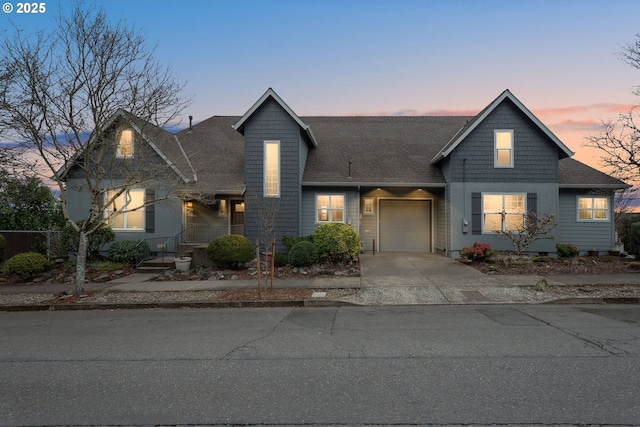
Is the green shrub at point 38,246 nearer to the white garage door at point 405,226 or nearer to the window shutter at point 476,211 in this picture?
the white garage door at point 405,226

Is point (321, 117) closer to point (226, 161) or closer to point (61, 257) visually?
point (226, 161)

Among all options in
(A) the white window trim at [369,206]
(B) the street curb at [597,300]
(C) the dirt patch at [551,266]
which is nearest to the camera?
(B) the street curb at [597,300]

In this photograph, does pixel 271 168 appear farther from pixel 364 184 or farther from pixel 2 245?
pixel 2 245

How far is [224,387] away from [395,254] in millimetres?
14076

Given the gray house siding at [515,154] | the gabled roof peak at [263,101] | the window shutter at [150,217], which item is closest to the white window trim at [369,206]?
the gray house siding at [515,154]

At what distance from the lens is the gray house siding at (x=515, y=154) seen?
16.6 meters

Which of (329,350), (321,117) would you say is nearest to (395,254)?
(321,117)

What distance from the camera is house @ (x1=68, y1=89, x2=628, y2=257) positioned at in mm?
16641

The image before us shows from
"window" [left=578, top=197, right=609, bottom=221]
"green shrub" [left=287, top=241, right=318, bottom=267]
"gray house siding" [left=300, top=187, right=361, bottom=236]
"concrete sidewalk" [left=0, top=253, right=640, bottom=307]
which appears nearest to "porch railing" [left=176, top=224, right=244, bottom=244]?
"gray house siding" [left=300, top=187, right=361, bottom=236]

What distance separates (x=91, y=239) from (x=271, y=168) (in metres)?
7.80

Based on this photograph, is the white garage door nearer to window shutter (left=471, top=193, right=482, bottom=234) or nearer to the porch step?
window shutter (left=471, top=193, right=482, bottom=234)

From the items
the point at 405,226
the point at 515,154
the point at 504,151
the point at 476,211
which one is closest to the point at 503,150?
the point at 504,151

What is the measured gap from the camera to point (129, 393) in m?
4.46

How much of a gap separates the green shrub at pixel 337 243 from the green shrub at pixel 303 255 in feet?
1.84
